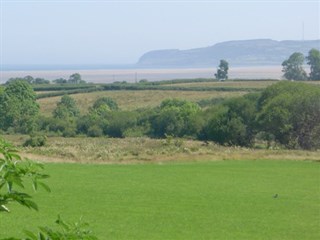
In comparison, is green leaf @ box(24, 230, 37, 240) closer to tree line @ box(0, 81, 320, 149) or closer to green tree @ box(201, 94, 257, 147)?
tree line @ box(0, 81, 320, 149)

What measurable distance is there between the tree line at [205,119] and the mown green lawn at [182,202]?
660 inches

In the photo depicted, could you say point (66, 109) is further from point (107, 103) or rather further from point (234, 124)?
point (234, 124)

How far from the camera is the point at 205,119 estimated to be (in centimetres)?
6581

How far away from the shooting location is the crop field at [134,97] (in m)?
99.2

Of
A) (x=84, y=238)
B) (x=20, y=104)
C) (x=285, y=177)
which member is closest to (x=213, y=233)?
(x=285, y=177)

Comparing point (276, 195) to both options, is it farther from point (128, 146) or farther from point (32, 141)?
point (32, 141)

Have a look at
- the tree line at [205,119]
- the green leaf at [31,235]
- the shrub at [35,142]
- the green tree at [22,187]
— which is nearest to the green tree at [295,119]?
the tree line at [205,119]

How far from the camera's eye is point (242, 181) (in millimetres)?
31594

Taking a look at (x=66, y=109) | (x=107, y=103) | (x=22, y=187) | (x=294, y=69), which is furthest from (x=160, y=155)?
(x=294, y=69)

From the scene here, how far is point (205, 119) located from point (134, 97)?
42.8 m

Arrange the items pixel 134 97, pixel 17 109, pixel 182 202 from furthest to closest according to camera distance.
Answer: pixel 134 97 → pixel 17 109 → pixel 182 202

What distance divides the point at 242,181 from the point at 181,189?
162 inches

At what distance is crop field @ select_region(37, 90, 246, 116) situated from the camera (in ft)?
325

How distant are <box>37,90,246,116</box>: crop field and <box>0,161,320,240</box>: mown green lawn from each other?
202 ft
